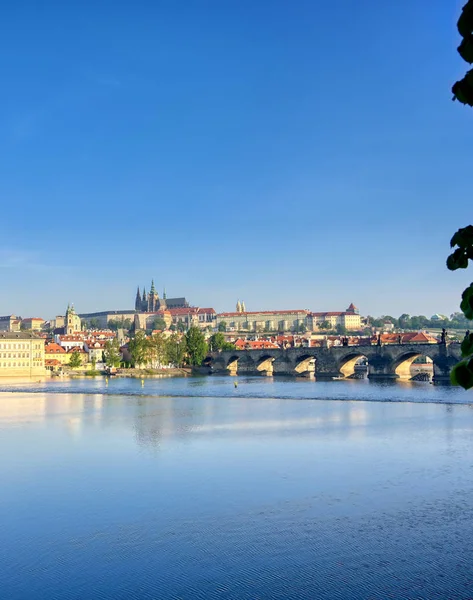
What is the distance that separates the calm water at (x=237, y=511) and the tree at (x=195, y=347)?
171ft

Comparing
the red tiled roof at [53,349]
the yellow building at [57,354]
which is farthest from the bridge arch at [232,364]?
the red tiled roof at [53,349]

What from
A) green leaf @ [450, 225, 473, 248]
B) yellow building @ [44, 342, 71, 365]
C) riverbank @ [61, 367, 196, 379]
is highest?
green leaf @ [450, 225, 473, 248]

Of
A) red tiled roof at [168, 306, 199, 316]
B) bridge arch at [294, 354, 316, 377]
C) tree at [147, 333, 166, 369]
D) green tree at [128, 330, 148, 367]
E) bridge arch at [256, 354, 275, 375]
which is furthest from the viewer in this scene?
red tiled roof at [168, 306, 199, 316]

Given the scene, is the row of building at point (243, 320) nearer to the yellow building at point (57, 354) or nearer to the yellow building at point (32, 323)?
the yellow building at point (32, 323)

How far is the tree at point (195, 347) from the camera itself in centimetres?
8012

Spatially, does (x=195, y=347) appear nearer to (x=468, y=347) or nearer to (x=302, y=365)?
(x=302, y=365)

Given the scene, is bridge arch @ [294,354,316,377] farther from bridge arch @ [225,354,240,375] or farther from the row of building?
the row of building

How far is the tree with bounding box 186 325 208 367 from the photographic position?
3155 inches

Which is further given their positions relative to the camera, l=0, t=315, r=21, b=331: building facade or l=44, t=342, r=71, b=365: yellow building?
l=0, t=315, r=21, b=331: building facade

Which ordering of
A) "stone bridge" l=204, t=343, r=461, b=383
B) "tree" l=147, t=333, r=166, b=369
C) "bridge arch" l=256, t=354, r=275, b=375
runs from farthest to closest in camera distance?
"bridge arch" l=256, t=354, r=275, b=375, "tree" l=147, t=333, r=166, b=369, "stone bridge" l=204, t=343, r=461, b=383

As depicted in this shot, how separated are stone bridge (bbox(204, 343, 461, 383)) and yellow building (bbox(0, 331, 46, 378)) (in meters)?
19.5

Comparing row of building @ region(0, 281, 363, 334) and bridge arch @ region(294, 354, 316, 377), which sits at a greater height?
row of building @ region(0, 281, 363, 334)

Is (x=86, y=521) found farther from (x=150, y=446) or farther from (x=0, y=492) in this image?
(x=150, y=446)

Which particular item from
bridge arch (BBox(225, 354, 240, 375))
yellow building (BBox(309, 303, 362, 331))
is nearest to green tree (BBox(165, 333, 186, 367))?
bridge arch (BBox(225, 354, 240, 375))
